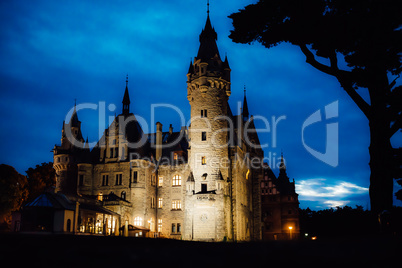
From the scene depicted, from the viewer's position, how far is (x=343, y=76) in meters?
15.6

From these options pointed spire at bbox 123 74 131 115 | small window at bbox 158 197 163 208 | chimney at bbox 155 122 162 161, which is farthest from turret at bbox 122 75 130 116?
small window at bbox 158 197 163 208

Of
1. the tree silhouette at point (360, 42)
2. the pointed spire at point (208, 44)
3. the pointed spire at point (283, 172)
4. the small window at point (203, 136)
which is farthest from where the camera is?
the pointed spire at point (283, 172)

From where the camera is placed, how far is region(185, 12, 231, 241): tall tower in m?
42.8

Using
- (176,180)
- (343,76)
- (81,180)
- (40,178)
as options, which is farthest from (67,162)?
(343,76)

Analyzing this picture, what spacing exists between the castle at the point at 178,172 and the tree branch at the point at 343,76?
28.5 metres

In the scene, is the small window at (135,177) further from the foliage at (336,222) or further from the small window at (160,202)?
the foliage at (336,222)

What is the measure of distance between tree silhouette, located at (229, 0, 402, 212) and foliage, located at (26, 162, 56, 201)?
52.9 metres

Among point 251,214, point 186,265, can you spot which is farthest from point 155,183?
point 186,265

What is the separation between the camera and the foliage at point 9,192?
163 feet

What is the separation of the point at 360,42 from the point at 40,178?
5738 cm

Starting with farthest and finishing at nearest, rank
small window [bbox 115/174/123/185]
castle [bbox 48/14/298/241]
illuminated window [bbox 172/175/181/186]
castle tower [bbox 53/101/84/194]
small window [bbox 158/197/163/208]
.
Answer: castle tower [bbox 53/101/84/194] → small window [bbox 158/197/163/208] → small window [bbox 115/174/123/185] → illuminated window [bbox 172/175/181/186] → castle [bbox 48/14/298/241]

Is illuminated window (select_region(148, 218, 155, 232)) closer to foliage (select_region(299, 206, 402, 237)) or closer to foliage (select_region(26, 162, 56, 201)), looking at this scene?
foliage (select_region(26, 162, 56, 201))

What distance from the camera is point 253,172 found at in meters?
58.1

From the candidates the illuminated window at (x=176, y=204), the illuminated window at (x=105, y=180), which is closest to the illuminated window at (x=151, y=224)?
the illuminated window at (x=176, y=204)
